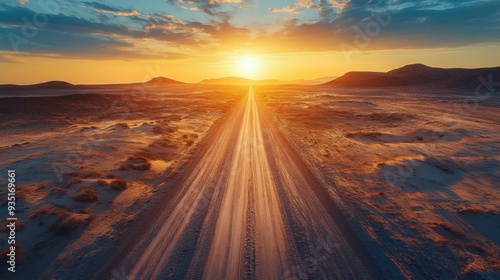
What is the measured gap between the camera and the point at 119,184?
416 inches

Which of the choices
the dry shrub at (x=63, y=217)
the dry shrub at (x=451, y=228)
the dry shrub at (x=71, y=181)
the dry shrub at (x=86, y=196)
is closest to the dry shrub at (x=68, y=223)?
the dry shrub at (x=63, y=217)

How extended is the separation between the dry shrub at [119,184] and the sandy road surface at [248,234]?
228 cm

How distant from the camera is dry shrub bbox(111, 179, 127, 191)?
409 inches

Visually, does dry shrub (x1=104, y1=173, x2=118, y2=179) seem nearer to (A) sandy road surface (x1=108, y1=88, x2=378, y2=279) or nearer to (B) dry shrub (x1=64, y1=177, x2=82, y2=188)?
(B) dry shrub (x1=64, y1=177, x2=82, y2=188)

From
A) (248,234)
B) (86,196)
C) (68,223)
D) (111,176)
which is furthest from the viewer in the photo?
(111,176)

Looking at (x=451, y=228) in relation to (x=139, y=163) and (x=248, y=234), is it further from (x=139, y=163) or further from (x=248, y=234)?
(x=139, y=163)

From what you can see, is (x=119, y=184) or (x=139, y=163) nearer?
(x=119, y=184)

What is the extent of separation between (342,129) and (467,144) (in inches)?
345

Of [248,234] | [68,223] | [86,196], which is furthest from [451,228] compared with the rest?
[86,196]

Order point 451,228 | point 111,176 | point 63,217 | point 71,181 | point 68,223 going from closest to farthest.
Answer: point 451,228
point 68,223
point 63,217
point 71,181
point 111,176

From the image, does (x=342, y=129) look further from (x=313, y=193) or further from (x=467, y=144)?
(x=313, y=193)

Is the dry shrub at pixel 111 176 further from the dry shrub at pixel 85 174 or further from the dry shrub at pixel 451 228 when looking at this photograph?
the dry shrub at pixel 451 228

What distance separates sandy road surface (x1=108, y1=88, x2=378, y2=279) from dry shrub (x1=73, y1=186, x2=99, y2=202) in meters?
2.68

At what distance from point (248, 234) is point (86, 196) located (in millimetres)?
6035
